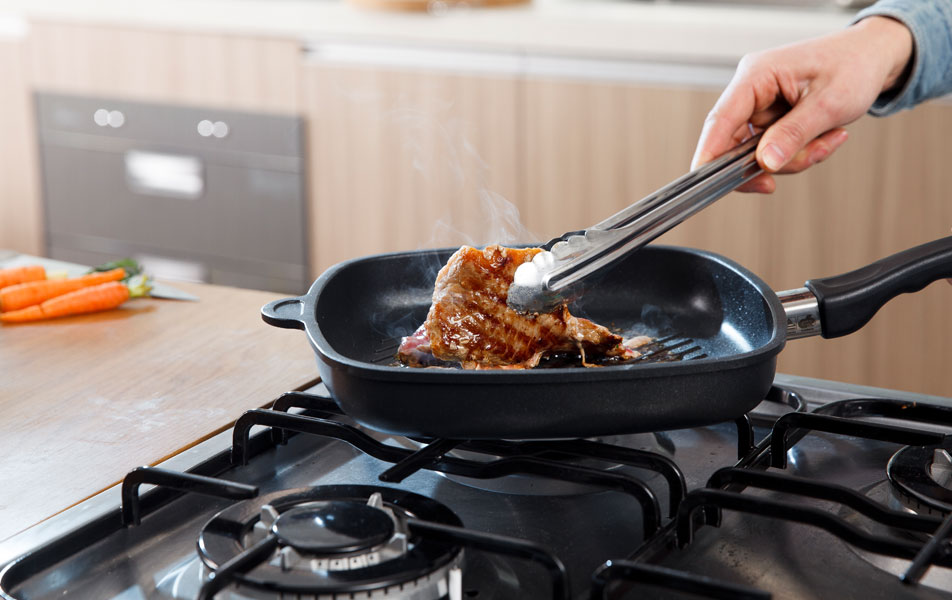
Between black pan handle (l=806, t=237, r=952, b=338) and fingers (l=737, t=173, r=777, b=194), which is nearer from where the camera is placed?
black pan handle (l=806, t=237, r=952, b=338)

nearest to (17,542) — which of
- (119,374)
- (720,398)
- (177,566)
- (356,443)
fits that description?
(177,566)

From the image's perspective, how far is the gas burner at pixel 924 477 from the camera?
27.9 inches

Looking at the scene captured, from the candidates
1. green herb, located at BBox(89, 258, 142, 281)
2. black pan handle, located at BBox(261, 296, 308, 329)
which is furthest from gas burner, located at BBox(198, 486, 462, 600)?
green herb, located at BBox(89, 258, 142, 281)

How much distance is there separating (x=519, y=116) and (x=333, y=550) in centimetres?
220

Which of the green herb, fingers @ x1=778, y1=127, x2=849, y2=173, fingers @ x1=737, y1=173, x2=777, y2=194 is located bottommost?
the green herb

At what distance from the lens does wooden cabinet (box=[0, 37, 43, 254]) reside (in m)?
3.43

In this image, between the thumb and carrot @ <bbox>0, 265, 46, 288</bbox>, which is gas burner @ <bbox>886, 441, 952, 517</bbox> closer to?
the thumb

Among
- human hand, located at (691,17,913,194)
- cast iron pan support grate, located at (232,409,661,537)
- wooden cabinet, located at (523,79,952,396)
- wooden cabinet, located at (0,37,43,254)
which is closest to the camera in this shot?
cast iron pan support grate, located at (232,409,661,537)

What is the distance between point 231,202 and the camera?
3.13 metres

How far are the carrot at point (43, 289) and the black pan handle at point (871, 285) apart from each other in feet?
2.70

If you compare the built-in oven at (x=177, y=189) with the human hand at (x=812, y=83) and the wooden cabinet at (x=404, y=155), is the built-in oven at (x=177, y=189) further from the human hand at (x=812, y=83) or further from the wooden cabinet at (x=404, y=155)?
the human hand at (x=812, y=83)

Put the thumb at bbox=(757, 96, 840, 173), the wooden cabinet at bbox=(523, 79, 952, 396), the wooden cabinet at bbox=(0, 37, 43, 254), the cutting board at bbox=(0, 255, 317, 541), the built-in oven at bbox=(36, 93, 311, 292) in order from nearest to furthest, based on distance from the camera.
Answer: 1. the cutting board at bbox=(0, 255, 317, 541)
2. the thumb at bbox=(757, 96, 840, 173)
3. the wooden cabinet at bbox=(523, 79, 952, 396)
4. the built-in oven at bbox=(36, 93, 311, 292)
5. the wooden cabinet at bbox=(0, 37, 43, 254)

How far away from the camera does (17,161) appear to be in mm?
3498

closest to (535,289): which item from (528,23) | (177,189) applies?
(528,23)
